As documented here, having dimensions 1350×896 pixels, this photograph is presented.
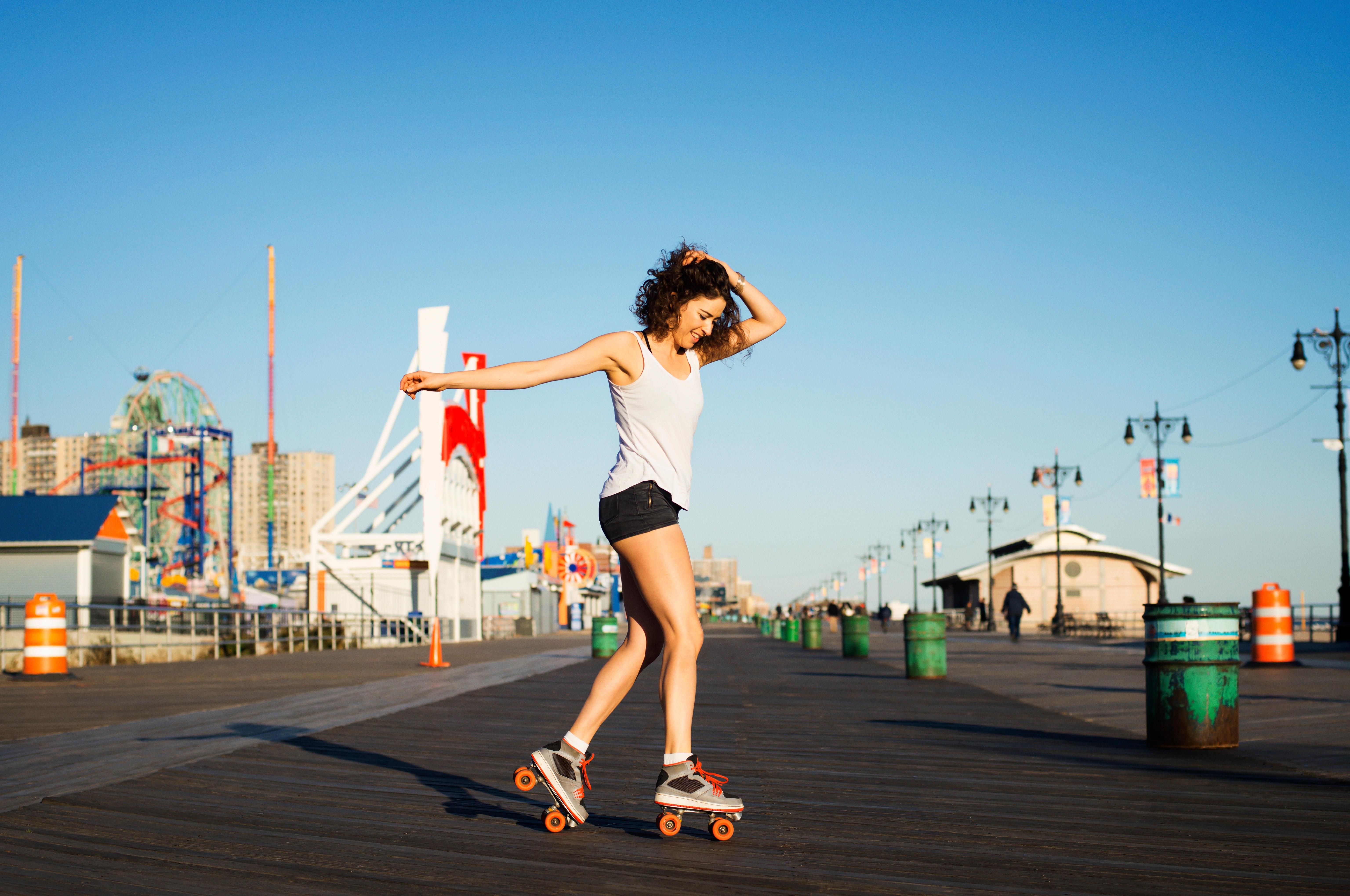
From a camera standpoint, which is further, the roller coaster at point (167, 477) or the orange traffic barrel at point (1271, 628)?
the roller coaster at point (167, 477)

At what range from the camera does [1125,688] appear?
1352 cm

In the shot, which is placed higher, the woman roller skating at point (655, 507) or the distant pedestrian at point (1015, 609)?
the woman roller skating at point (655, 507)

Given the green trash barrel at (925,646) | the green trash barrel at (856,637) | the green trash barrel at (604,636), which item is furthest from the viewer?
the green trash barrel at (856,637)

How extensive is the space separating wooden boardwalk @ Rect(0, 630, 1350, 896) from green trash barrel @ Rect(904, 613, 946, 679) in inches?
306

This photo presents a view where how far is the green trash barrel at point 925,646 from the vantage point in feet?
50.2

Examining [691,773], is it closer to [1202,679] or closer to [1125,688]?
[1202,679]

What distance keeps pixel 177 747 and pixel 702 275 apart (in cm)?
427

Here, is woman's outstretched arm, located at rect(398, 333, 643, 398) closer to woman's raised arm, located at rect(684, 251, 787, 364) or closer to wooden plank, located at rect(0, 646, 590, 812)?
woman's raised arm, located at rect(684, 251, 787, 364)

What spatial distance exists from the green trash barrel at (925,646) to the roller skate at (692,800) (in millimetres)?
11768

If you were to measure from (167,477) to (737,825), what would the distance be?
117 meters

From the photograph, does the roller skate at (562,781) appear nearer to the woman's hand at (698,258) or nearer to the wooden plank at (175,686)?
the woman's hand at (698,258)

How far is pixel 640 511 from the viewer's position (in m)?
3.81

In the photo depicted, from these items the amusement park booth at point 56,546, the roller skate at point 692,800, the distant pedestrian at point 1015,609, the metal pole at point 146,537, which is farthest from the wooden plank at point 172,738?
the metal pole at point 146,537

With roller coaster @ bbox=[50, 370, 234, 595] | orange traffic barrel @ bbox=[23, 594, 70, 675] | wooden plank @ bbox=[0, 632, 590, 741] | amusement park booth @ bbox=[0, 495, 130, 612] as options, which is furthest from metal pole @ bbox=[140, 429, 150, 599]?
orange traffic barrel @ bbox=[23, 594, 70, 675]
